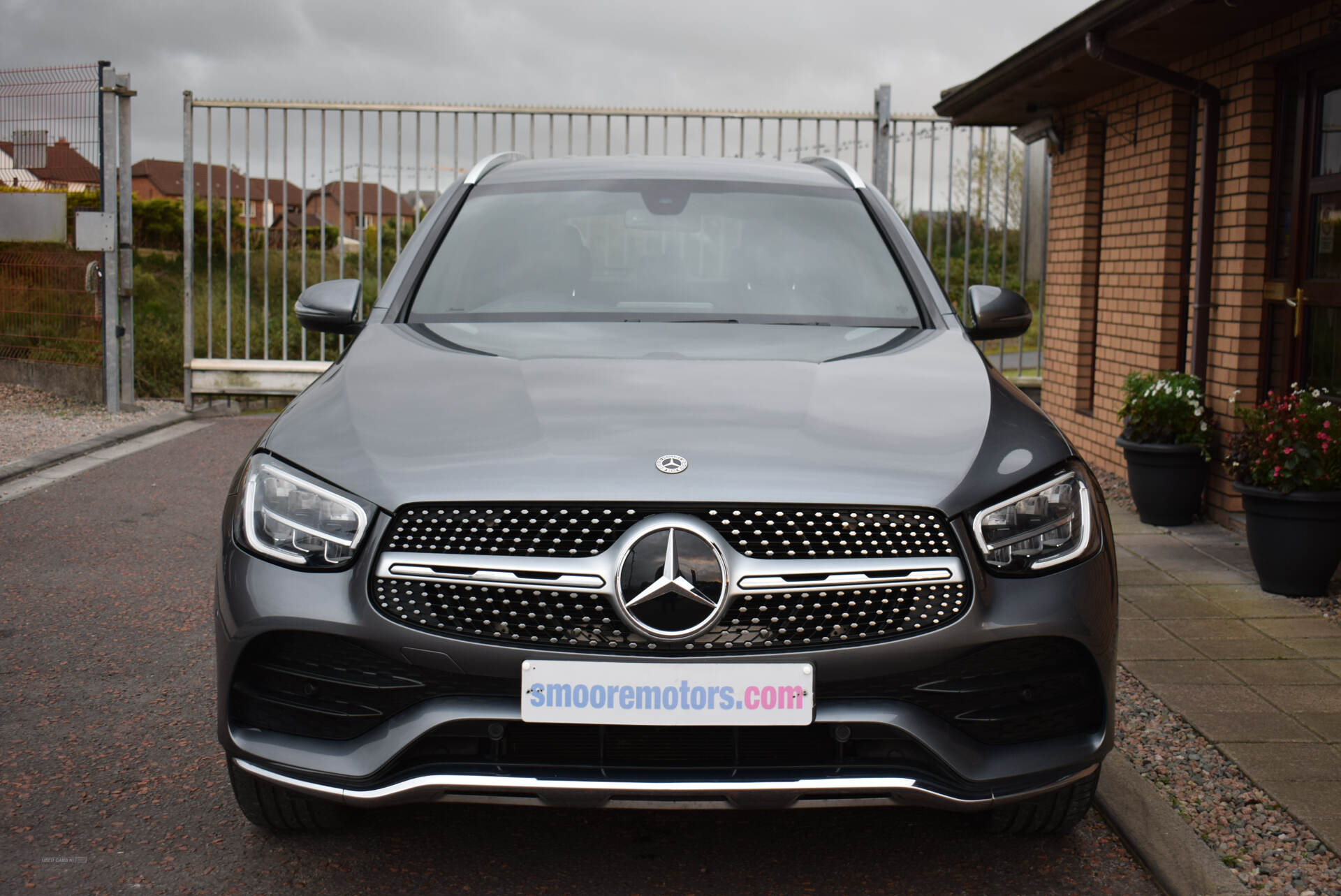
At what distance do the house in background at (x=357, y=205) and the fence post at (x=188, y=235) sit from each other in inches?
42.1

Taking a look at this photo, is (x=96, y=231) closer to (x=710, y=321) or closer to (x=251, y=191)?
(x=251, y=191)

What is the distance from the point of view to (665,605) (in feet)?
7.57

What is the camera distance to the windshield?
3.57m

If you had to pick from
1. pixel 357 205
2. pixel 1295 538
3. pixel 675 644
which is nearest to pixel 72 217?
pixel 357 205

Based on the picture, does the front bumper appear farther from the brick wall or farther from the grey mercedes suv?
the brick wall

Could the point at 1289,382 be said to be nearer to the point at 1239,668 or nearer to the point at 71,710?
the point at 1239,668

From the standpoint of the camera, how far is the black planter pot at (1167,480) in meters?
6.57

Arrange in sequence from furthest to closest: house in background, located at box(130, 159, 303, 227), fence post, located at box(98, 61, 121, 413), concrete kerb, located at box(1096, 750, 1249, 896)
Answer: house in background, located at box(130, 159, 303, 227)
fence post, located at box(98, 61, 121, 413)
concrete kerb, located at box(1096, 750, 1249, 896)

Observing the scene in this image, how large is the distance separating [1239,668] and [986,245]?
Result: 8.01 m

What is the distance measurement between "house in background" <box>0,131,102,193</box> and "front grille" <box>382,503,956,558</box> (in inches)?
393

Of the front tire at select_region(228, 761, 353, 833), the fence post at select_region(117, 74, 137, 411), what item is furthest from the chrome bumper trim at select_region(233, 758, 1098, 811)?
the fence post at select_region(117, 74, 137, 411)

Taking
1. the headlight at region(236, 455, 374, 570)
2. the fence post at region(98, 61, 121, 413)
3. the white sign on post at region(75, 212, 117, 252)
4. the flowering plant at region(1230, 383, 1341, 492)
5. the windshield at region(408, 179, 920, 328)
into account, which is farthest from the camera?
the fence post at region(98, 61, 121, 413)

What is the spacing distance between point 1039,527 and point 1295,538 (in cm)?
318

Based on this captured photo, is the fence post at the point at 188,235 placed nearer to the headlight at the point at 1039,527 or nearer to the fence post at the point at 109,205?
the fence post at the point at 109,205
